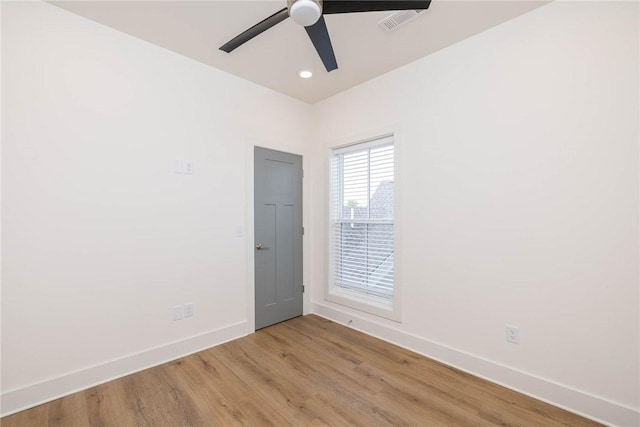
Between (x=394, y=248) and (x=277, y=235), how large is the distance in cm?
140

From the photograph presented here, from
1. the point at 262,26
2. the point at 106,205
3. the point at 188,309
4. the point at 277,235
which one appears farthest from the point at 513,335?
the point at 106,205

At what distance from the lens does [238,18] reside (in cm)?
218

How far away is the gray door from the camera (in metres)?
3.28

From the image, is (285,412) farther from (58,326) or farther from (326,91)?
(326,91)

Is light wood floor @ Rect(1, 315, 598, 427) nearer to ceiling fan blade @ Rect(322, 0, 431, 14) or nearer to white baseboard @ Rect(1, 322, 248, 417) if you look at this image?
white baseboard @ Rect(1, 322, 248, 417)

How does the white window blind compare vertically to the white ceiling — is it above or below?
below

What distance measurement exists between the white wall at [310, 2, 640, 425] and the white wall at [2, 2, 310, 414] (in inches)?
75.7

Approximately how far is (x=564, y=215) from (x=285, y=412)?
2339mm

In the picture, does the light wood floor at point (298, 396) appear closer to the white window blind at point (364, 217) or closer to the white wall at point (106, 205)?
the white wall at point (106, 205)

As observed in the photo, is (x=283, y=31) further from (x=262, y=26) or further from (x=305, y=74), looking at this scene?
(x=305, y=74)

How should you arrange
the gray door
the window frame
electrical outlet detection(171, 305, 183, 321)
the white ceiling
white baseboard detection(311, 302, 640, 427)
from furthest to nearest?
the gray door < the window frame < electrical outlet detection(171, 305, 183, 321) < the white ceiling < white baseboard detection(311, 302, 640, 427)

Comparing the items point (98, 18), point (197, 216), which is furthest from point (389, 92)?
point (98, 18)

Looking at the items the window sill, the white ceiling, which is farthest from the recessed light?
the window sill

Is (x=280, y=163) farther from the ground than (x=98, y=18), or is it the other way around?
(x=98, y=18)
